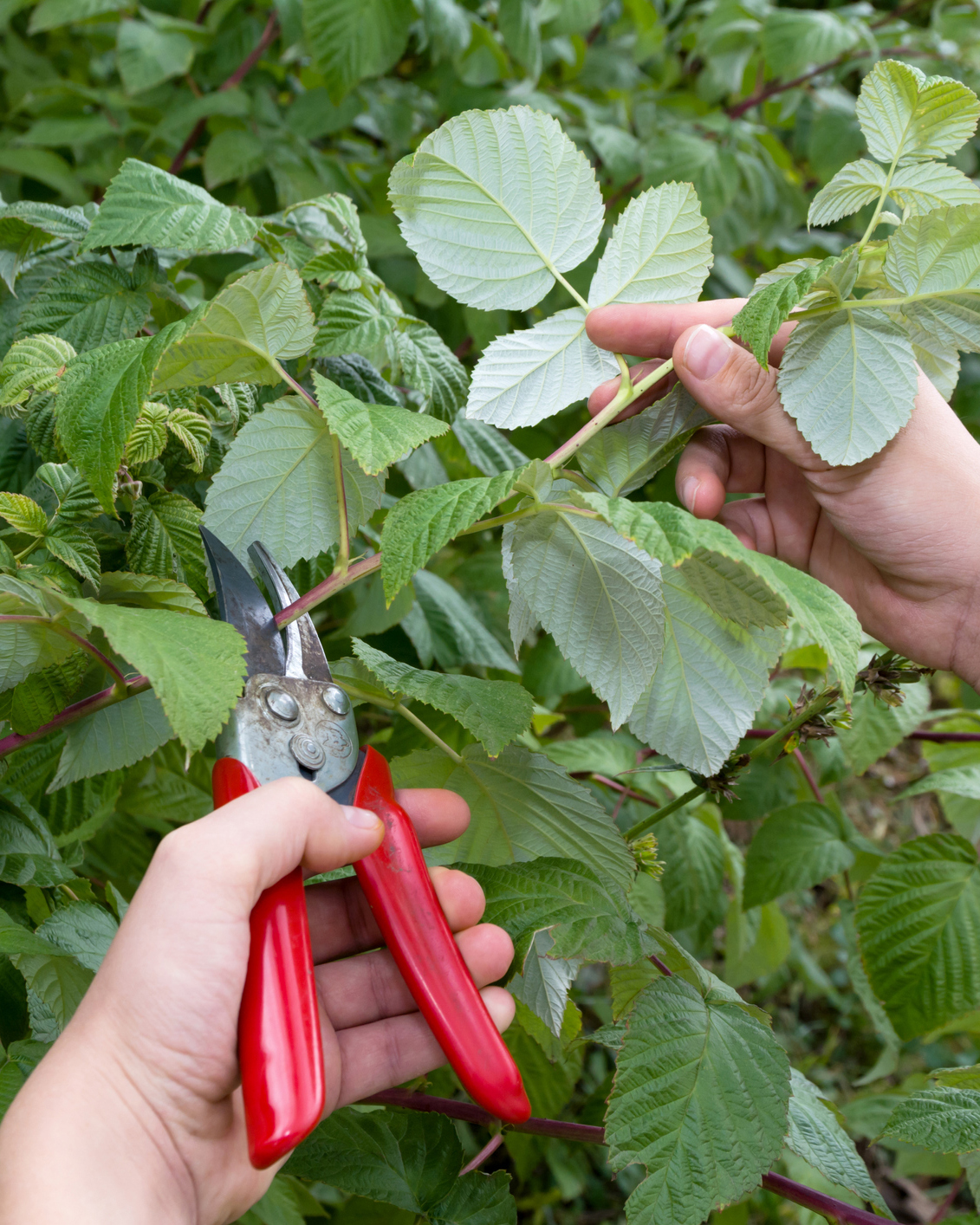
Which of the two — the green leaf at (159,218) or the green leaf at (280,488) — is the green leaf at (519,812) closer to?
the green leaf at (280,488)

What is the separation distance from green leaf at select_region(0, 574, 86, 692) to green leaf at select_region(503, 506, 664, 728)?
31 cm

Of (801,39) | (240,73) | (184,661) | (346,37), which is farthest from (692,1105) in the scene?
(801,39)

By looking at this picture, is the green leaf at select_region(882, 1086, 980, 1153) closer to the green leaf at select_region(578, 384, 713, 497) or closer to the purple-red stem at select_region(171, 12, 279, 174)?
the green leaf at select_region(578, 384, 713, 497)

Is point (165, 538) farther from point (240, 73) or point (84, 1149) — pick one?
point (240, 73)

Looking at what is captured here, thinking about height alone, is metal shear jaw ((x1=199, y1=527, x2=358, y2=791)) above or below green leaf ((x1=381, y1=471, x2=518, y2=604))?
below

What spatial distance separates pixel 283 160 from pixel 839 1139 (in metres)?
1.43

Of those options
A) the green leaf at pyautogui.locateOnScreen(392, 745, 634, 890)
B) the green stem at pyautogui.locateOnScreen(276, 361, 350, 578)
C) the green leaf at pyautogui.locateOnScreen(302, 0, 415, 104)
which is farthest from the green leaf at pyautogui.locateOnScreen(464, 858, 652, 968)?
the green leaf at pyautogui.locateOnScreen(302, 0, 415, 104)

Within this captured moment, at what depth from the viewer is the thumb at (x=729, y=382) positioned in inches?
27.8

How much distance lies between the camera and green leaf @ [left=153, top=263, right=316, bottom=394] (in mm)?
634

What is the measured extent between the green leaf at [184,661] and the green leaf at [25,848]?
0.25m

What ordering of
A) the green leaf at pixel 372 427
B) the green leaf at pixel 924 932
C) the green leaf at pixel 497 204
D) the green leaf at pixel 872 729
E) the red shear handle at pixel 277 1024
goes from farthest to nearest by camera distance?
the green leaf at pixel 872 729 < the green leaf at pixel 924 932 < the green leaf at pixel 497 204 < the green leaf at pixel 372 427 < the red shear handle at pixel 277 1024

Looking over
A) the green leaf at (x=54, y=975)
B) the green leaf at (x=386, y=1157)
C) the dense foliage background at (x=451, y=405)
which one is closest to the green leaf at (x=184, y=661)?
the dense foliage background at (x=451, y=405)

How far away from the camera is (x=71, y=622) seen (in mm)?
612

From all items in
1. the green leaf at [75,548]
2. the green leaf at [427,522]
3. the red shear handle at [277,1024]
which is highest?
the green leaf at [427,522]
